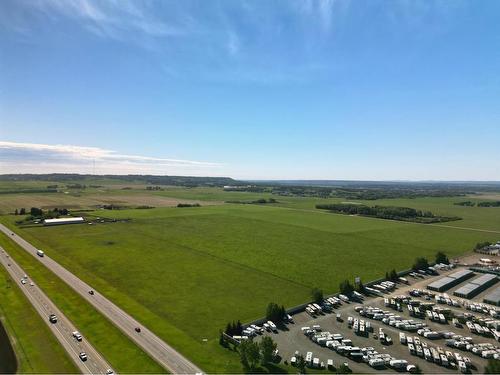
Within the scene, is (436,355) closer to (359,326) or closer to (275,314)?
(359,326)

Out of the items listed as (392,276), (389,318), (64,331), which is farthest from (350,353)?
(64,331)

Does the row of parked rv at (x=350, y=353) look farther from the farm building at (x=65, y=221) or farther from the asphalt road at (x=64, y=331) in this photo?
the farm building at (x=65, y=221)

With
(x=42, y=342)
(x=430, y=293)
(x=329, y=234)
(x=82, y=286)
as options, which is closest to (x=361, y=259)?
(x=430, y=293)

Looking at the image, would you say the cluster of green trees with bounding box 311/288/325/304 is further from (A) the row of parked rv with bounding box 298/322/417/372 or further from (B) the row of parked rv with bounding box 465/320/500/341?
(B) the row of parked rv with bounding box 465/320/500/341

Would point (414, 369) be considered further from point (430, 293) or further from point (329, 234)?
point (329, 234)

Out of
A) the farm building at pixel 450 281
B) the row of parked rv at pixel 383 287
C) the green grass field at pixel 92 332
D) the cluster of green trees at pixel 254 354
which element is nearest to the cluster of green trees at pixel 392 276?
the row of parked rv at pixel 383 287

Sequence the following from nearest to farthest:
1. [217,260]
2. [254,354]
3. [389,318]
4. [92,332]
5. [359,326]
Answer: [254,354], [92,332], [359,326], [389,318], [217,260]
